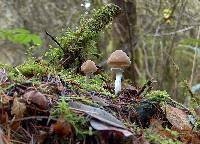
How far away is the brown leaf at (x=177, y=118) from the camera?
102 inches

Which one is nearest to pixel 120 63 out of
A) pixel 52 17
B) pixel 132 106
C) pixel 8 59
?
pixel 132 106

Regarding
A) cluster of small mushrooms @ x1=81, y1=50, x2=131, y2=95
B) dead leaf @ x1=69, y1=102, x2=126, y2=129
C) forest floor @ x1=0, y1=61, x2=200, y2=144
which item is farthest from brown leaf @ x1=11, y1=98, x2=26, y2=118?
cluster of small mushrooms @ x1=81, y1=50, x2=131, y2=95

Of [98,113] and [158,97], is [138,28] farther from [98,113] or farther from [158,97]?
[98,113]

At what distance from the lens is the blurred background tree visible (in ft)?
22.7

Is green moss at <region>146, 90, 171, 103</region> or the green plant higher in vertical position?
the green plant

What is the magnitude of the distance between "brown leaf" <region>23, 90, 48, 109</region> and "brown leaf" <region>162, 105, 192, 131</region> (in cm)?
87

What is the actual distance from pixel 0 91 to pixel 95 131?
553mm

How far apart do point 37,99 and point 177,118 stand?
1006 mm

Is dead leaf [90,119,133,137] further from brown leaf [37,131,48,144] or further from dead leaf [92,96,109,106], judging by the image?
dead leaf [92,96,109,106]

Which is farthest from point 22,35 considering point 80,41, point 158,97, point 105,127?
point 105,127

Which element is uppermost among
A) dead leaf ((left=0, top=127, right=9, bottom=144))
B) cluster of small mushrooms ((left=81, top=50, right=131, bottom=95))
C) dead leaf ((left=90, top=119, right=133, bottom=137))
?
cluster of small mushrooms ((left=81, top=50, right=131, bottom=95))

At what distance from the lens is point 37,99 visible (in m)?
2.08

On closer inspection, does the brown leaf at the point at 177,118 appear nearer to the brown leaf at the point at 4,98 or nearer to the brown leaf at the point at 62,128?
the brown leaf at the point at 62,128

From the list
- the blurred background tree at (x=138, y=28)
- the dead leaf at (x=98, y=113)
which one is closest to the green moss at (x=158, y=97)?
the dead leaf at (x=98, y=113)
